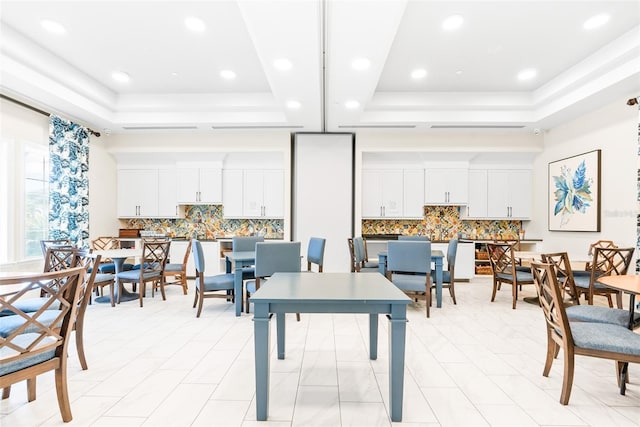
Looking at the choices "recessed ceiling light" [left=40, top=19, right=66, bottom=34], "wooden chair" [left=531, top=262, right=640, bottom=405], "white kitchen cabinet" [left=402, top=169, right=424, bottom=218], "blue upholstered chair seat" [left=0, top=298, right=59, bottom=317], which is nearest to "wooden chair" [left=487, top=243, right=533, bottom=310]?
"white kitchen cabinet" [left=402, top=169, right=424, bottom=218]

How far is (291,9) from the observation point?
9.41ft

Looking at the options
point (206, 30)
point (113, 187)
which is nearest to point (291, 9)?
point (206, 30)

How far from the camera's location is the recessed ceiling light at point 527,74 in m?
4.82

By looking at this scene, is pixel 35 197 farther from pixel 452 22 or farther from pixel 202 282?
pixel 452 22

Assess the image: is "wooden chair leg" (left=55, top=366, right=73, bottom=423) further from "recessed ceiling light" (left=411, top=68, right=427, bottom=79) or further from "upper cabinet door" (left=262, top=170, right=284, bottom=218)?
"recessed ceiling light" (left=411, top=68, right=427, bottom=79)

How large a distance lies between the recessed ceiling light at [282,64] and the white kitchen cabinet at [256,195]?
3.02 metres

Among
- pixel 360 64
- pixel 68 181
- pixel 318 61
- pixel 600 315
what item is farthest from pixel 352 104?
pixel 68 181

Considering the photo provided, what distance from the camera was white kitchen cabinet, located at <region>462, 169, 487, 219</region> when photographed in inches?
267

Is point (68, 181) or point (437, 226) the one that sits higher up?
point (68, 181)

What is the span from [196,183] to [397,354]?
19.2 ft

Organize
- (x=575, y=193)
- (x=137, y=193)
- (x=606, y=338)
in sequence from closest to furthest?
(x=606, y=338) < (x=575, y=193) < (x=137, y=193)

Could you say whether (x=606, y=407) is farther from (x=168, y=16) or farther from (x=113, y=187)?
(x=113, y=187)

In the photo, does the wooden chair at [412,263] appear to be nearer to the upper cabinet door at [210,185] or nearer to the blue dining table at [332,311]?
the blue dining table at [332,311]

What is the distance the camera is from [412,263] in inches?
166
